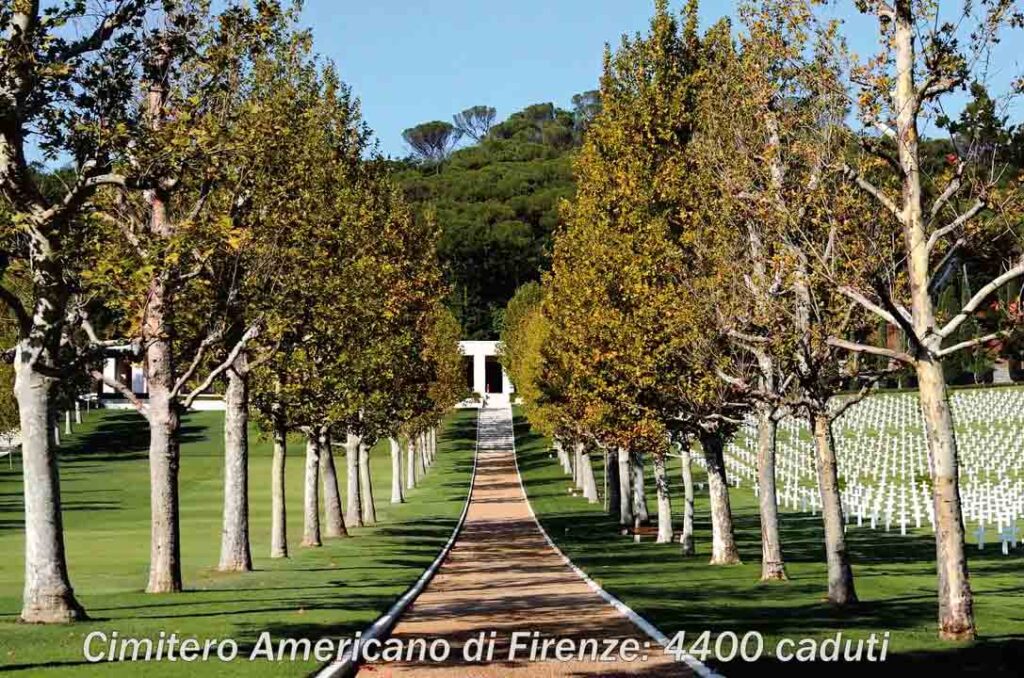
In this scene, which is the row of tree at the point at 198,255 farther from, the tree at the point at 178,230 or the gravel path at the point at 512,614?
the gravel path at the point at 512,614

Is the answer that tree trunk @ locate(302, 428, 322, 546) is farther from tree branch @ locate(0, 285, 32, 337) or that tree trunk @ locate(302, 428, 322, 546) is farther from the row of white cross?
tree branch @ locate(0, 285, 32, 337)

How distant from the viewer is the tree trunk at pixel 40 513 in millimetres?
19766

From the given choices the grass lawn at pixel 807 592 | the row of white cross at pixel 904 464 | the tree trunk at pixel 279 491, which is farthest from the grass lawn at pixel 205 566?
the row of white cross at pixel 904 464

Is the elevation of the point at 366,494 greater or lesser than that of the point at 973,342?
lesser

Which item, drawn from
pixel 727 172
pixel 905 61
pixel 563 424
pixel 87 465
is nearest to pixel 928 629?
pixel 905 61

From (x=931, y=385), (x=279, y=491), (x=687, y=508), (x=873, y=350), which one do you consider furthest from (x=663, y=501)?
(x=931, y=385)

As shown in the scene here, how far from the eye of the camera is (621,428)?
3812 centimetres

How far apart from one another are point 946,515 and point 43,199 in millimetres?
12989

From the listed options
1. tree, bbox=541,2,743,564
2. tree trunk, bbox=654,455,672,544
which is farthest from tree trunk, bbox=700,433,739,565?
tree trunk, bbox=654,455,672,544

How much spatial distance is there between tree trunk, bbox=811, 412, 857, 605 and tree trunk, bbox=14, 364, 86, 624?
12.1 metres

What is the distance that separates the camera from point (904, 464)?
68.1m

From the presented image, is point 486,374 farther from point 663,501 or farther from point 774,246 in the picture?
point 774,246

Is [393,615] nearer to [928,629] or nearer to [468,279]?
[928,629]

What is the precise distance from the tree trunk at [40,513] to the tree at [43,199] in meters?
0.01
